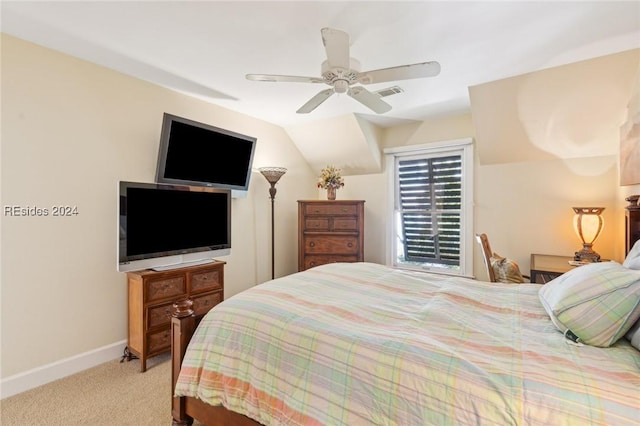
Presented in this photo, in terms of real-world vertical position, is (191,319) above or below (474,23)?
below

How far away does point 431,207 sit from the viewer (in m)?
4.12

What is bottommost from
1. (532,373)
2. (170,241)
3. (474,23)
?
(532,373)

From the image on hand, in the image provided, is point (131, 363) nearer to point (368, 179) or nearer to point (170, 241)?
point (170, 241)

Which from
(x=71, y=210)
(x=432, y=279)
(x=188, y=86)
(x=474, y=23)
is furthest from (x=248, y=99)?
(x=432, y=279)

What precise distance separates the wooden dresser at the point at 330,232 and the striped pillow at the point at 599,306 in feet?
8.81

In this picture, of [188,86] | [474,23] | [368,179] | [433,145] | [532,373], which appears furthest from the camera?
[368,179]

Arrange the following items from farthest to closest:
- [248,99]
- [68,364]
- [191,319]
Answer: [248,99] → [68,364] → [191,319]

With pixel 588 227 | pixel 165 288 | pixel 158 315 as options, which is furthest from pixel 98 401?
pixel 588 227

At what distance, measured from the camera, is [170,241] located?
2668 mm

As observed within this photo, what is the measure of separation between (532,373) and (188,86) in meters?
3.22

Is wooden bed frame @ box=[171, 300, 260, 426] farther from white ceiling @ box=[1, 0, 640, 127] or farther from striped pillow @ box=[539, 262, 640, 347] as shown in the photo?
white ceiling @ box=[1, 0, 640, 127]

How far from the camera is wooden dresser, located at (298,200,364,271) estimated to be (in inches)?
155

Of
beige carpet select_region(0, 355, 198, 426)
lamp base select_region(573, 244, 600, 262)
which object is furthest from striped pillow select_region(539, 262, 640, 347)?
beige carpet select_region(0, 355, 198, 426)

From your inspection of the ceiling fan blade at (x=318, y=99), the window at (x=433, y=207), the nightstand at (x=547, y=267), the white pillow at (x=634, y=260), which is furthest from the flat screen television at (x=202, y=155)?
the white pillow at (x=634, y=260)
